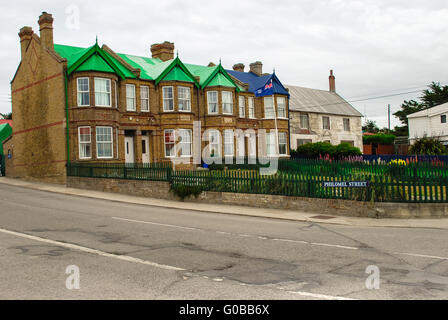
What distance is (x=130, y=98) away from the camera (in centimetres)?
3038

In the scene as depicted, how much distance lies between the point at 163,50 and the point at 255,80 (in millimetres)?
9607

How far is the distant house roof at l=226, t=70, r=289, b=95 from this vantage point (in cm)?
3922

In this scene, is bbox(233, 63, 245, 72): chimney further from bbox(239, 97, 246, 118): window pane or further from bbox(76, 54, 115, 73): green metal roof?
bbox(76, 54, 115, 73): green metal roof

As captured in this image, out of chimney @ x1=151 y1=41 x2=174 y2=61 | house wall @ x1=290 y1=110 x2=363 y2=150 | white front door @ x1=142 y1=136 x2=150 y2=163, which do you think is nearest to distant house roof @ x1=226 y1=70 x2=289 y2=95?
house wall @ x1=290 y1=110 x2=363 y2=150

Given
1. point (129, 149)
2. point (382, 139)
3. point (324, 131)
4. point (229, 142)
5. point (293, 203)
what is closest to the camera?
point (293, 203)

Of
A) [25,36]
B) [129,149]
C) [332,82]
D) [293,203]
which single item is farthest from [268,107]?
[293,203]

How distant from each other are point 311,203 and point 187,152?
678 inches

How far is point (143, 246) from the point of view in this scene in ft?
32.1

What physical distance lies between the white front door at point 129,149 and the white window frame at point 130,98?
2227 mm

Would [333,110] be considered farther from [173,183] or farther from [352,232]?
[352,232]

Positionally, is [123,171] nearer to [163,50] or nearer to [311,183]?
[311,183]

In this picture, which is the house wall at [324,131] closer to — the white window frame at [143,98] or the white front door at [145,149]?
the white front door at [145,149]

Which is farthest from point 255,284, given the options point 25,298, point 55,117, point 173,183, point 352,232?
point 55,117

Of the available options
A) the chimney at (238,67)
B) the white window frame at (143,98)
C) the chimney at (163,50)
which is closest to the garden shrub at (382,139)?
the chimney at (238,67)
